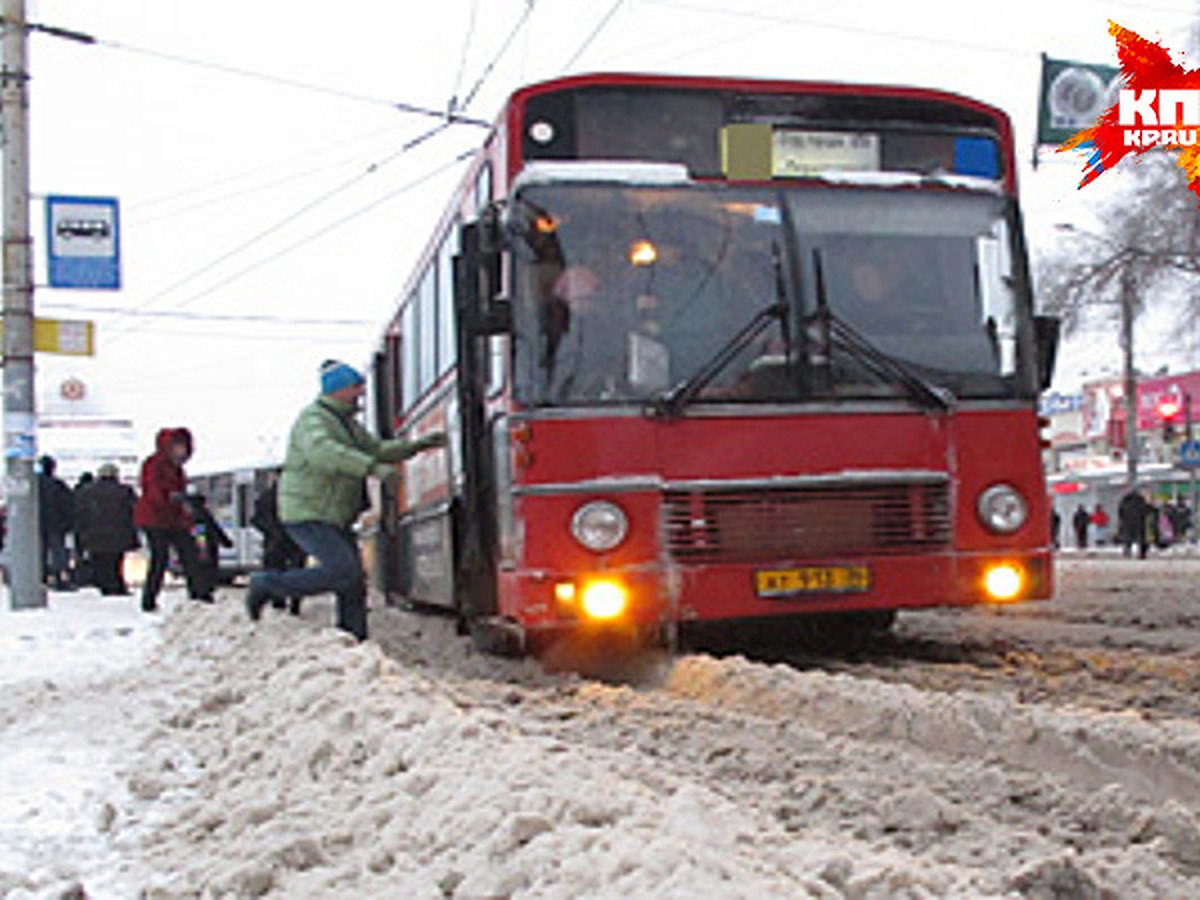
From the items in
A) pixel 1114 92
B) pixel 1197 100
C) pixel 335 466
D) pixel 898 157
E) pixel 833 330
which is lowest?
pixel 335 466

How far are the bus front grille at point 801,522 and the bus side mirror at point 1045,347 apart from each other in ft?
3.21

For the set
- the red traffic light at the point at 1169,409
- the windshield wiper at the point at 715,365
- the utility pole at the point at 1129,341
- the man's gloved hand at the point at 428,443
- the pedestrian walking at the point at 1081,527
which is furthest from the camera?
the red traffic light at the point at 1169,409

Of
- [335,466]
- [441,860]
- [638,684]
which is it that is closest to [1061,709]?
[638,684]

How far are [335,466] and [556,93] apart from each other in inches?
99.2

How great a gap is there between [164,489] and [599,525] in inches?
268

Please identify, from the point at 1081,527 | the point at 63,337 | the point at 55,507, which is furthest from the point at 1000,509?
the point at 1081,527

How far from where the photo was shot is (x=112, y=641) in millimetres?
10312

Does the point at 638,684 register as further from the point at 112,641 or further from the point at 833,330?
the point at 112,641

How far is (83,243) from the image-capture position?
14.5m

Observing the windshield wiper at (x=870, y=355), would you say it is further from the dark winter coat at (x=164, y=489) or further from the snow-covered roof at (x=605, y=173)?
the dark winter coat at (x=164, y=489)

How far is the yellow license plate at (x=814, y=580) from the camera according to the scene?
7586mm

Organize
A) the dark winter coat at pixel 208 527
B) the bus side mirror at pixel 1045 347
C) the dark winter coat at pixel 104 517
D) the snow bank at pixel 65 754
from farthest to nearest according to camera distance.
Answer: the dark winter coat at pixel 104 517, the dark winter coat at pixel 208 527, the bus side mirror at pixel 1045 347, the snow bank at pixel 65 754

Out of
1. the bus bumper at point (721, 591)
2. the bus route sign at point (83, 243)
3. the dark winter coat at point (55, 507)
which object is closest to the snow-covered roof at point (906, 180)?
the bus bumper at point (721, 591)

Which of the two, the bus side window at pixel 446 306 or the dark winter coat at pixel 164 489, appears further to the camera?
the dark winter coat at pixel 164 489
